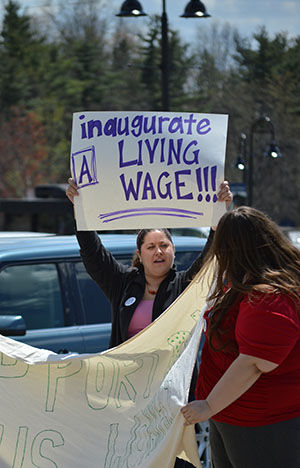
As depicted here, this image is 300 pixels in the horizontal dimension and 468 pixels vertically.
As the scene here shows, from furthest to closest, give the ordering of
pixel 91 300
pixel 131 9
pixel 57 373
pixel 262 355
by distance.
→ pixel 131 9, pixel 91 300, pixel 57 373, pixel 262 355

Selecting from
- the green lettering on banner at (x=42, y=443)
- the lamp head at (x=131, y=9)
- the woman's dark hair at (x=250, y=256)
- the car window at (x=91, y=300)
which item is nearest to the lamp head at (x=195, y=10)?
the lamp head at (x=131, y=9)

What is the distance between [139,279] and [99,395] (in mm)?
687

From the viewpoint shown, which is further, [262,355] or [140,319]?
[140,319]

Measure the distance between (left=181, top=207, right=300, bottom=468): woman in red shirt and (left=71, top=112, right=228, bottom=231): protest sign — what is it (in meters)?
0.87

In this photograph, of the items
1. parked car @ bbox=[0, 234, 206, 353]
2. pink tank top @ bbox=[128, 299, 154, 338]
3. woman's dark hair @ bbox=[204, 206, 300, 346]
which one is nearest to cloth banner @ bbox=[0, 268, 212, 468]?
pink tank top @ bbox=[128, 299, 154, 338]

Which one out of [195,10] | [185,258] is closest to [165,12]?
[195,10]

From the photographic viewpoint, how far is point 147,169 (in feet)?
12.6

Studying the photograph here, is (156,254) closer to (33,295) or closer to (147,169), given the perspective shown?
(147,169)

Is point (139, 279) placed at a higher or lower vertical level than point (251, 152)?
higher

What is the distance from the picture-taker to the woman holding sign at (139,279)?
392 cm

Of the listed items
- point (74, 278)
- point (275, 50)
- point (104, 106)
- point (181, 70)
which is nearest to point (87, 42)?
point (104, 106)

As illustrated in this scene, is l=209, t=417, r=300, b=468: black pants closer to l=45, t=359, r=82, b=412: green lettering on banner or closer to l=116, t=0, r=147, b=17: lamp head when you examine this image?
l=45, t=359, r=82, b=412: green lettering on banner

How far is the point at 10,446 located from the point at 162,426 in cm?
74

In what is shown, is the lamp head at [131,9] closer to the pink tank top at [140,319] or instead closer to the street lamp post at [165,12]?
the street lamp post at [165,12]
